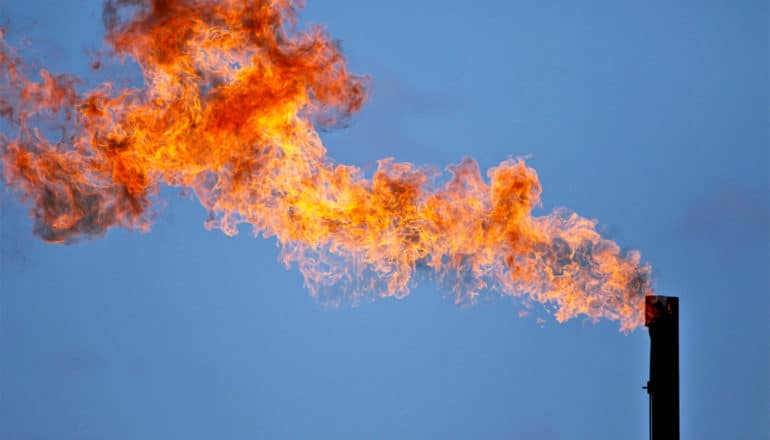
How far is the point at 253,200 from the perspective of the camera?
15.5 metres

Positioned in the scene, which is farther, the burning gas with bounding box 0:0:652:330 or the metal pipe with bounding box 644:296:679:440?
the burning gas with bounding box 0:0:652:330

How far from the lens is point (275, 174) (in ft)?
50.5

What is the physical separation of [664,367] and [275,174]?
6.27 meters

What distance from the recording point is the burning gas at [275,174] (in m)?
15.1

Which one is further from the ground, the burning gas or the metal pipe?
the burning gas

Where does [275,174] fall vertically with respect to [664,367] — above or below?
above

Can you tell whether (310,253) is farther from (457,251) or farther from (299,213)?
(457,251)

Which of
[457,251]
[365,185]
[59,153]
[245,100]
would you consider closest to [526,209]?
Result: [457,251]

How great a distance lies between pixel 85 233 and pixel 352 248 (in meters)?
4.16

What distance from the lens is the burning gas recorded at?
15.1 m

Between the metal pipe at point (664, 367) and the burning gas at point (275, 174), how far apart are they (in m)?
1.72

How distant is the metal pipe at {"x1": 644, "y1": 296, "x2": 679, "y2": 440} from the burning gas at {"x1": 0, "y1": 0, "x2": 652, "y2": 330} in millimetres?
1718

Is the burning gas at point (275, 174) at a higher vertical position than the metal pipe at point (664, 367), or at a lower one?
higher

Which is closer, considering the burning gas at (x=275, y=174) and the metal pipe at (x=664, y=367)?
the metal pipe at (x=664, y=367)
